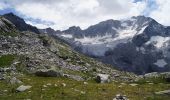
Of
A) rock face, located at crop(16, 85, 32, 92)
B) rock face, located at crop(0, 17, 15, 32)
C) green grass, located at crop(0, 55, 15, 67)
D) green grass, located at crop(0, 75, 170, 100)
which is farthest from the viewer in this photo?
rock face, located at crop(0, 17, 15, 32)

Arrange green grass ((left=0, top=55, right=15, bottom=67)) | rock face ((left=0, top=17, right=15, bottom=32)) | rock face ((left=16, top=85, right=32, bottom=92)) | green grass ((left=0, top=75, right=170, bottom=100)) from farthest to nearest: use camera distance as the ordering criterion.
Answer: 1. rock face ((left=0, top=17, right=15, bottom=32))
2. green grass ((left=0, top=55, right=15, bottom=67))
3. rock face ((left=16, top=85, right=32, bottom=92))
4. green grass ((left=0, top=75, right=170, bottom=100))

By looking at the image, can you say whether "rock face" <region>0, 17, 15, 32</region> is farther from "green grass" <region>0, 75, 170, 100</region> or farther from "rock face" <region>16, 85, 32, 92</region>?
"rock face" <region>16, 85, 32, 92</region>

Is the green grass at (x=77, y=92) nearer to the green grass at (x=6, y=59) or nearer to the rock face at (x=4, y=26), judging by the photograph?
the green grass at (x=6, y=59)

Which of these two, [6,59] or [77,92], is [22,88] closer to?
[77,92]

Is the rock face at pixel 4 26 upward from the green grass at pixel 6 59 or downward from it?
upward

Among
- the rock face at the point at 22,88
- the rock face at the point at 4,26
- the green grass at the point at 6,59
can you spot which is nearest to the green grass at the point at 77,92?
the rock face at the point at 22,88

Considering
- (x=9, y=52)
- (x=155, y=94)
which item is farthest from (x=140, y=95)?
(x=9, y=52)

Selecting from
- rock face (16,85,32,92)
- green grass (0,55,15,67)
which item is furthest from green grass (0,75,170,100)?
green grass (0,55,15,67)

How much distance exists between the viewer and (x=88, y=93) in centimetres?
4900

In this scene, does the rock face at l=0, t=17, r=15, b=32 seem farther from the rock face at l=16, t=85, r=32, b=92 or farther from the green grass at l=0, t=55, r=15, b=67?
the rock face at l=16, t=85, r=32, b=92

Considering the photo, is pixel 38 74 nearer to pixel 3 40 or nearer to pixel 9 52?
pixel 9 52

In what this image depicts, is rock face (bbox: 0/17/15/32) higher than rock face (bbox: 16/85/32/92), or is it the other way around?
rock face (bbox: 0/17/15/32)

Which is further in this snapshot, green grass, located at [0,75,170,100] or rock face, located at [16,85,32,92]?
rock face, located at [16,85,32,92]

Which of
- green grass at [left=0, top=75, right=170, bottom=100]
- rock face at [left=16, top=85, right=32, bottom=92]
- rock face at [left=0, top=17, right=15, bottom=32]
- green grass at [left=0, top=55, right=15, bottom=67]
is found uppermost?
rock face at [left=0, top=17, right=15, bottom=32]
